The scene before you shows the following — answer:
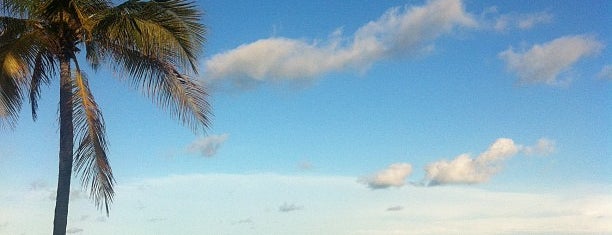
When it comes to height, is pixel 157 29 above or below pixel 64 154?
above

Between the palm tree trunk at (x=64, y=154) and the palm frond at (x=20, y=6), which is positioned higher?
the palm frond at (x=20, y=6)

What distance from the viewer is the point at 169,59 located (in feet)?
69.5

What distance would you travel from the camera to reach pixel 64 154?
19.1 metres

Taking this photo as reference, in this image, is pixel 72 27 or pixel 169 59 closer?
pixel 72 27

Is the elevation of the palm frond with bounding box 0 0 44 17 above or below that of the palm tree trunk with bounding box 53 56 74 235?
above

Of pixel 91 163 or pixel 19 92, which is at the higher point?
pixel 19 92

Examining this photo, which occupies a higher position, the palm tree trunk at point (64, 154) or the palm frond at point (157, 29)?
the palm frond at point (157, 29)

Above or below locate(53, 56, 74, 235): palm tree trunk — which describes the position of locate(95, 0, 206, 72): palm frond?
above

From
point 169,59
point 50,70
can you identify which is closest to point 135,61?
point 169,59

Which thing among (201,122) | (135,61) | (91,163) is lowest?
(91,163)

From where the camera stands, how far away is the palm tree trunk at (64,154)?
18.8 metres

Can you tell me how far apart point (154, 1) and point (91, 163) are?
4213 millimetres

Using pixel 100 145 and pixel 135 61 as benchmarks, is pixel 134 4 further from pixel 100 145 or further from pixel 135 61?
pixel 100 145

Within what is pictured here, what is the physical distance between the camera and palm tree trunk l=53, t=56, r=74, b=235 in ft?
61.8
